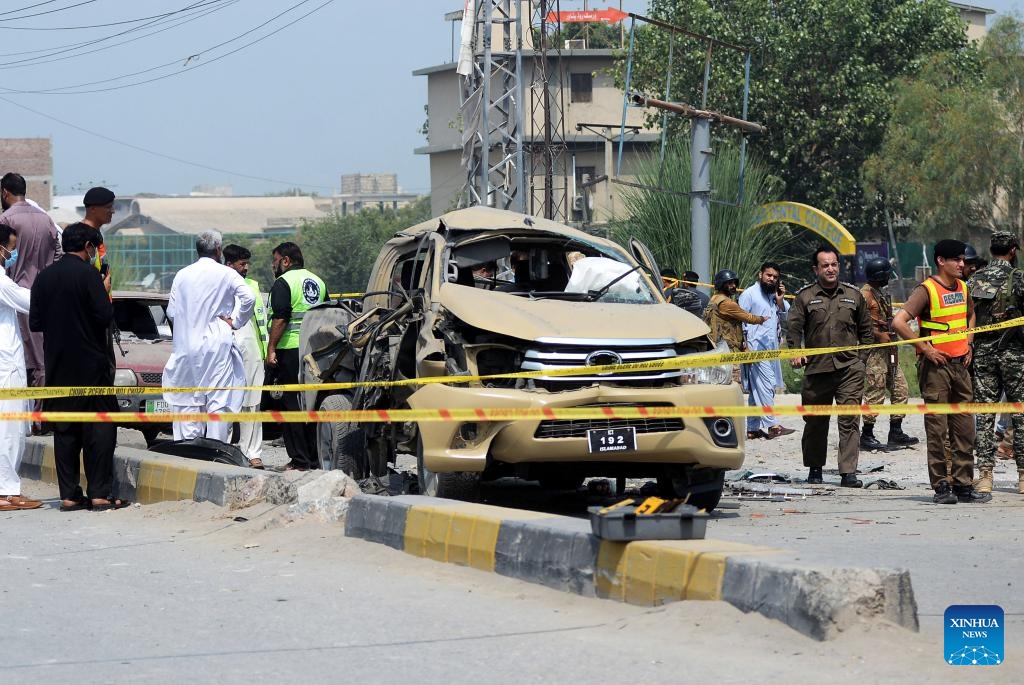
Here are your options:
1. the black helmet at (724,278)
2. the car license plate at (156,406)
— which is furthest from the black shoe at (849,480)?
the car license plate at (156,406)

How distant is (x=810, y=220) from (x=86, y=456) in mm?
27549

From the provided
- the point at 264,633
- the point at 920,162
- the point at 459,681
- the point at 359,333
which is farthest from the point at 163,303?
the point at 920,162

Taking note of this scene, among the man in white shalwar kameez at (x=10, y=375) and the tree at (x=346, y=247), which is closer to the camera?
the man in white shalwar kameez at (x=10, y=375)

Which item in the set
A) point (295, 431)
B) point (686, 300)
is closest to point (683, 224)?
point (686, 300)

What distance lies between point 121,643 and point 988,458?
6989mm

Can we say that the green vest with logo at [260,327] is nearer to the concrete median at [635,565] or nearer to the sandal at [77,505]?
the sandal at [77,505]

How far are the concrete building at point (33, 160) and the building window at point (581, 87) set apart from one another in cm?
4086

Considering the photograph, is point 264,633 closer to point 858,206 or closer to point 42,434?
point 42,434

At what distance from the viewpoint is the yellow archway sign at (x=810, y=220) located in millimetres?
34062

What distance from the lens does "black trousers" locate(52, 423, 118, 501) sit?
10.6 meters

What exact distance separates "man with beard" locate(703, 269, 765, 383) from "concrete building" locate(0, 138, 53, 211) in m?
93.8

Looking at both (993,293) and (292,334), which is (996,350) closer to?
(993,293)

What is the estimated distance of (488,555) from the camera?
26.0 ft

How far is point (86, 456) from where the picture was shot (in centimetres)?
1074
